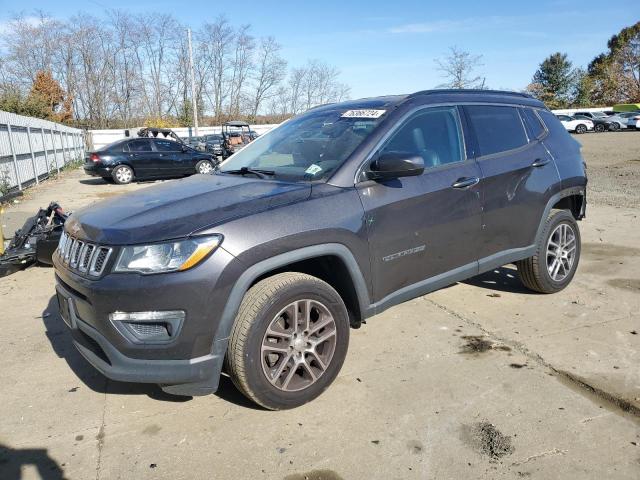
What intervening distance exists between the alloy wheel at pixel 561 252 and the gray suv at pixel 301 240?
0.91 ft

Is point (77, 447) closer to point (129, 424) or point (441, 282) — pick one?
point (129, 424)

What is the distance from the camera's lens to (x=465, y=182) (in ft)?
12.0

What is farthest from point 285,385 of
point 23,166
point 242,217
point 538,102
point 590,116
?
point 590,116

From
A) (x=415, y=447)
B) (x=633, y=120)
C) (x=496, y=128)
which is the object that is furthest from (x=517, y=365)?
(x=633, y=120)

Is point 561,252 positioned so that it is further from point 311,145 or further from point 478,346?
point 311,145

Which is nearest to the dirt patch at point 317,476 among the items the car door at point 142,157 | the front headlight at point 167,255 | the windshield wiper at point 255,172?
the front headlight at point 167,255

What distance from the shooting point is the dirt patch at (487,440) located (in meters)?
2.54

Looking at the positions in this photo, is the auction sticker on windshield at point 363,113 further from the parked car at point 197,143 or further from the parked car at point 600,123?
the parked car at point 600,123

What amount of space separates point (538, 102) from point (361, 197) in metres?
2.71

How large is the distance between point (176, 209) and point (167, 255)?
0.41 m

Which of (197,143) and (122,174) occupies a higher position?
(122,174)

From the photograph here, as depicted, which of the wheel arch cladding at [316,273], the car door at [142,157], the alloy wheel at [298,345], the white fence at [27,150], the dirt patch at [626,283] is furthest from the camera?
the car door at [142,157]

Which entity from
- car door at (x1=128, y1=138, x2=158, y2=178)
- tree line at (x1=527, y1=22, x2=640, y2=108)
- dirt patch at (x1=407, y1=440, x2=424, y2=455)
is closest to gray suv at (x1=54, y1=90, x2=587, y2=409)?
dirt patch at (x1=407, y1=440, x2=424, y2=455)

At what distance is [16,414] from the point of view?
302 centimetres
